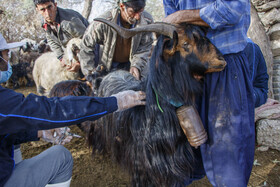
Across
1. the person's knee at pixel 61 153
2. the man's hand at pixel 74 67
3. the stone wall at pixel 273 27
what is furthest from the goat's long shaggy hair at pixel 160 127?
the stone wall at pixel 273 27

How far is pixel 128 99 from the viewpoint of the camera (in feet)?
6.08

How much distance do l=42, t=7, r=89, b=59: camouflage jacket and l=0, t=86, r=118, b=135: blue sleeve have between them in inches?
146

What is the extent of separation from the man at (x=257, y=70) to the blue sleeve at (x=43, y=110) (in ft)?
4.87

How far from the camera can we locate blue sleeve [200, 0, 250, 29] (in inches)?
56.9

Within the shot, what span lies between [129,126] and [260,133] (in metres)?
2.88

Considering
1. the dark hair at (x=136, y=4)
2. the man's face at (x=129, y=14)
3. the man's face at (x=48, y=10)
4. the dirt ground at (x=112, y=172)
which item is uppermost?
the man's face at (x=48, y=10)

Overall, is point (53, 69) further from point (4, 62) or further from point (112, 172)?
point (4, 62)

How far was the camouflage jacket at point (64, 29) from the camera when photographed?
15.6 ft

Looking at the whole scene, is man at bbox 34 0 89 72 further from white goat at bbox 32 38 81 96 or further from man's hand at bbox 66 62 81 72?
white goat at bbox 32 38 81 96

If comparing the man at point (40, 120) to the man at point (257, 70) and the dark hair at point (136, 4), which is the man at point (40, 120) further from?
the dark hair at point (136, 4)

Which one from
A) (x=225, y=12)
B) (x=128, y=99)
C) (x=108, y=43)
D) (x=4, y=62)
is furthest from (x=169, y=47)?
(x=108, y=43)

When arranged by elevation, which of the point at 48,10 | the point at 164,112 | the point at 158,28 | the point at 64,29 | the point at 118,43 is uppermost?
the point at 48,10

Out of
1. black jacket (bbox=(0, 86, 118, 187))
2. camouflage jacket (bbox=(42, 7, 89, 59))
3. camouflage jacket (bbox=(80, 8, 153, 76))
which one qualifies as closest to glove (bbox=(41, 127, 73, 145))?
black jacket (bbox=(0, 86, 118, 187))

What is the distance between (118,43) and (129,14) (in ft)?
2.92
